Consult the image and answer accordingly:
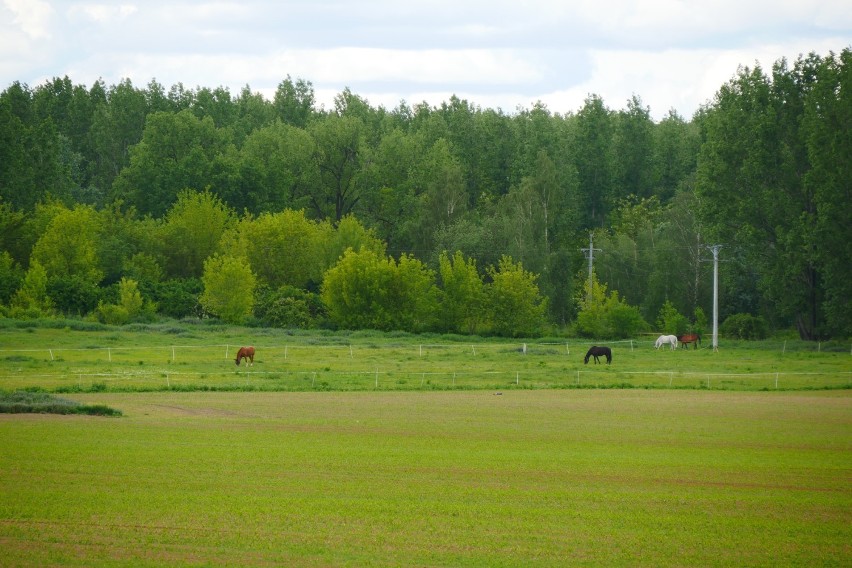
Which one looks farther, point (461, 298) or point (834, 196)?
point (461, 298)

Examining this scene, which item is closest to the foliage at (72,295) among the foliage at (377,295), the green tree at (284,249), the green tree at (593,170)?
the green tree at (284,249)

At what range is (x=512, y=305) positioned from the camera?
9706 cm

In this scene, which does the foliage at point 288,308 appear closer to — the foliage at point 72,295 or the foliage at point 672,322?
the foliage at point 72,295

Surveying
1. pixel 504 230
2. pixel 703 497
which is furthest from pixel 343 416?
pixel 504 230

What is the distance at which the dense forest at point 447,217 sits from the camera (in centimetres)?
8756

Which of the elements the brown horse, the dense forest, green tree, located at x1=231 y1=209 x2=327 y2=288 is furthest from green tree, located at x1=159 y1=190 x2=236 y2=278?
the brown horse

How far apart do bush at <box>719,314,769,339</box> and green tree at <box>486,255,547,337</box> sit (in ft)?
53.4

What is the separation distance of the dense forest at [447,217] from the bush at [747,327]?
19 cm

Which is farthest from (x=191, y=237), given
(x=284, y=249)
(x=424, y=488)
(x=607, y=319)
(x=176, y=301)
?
(x=424, y=488)

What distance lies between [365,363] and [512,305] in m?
32.9

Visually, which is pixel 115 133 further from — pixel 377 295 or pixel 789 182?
pixel 789 182

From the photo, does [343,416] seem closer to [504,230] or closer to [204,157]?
[504,230]

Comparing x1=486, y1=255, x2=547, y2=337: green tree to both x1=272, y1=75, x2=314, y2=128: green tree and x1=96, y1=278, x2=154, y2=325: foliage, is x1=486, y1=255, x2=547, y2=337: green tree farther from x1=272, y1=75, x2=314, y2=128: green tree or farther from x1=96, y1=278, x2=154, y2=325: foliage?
x1=272, y1=75, x2=314, y2=128: green tree

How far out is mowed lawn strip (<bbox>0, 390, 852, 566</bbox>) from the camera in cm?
1873
